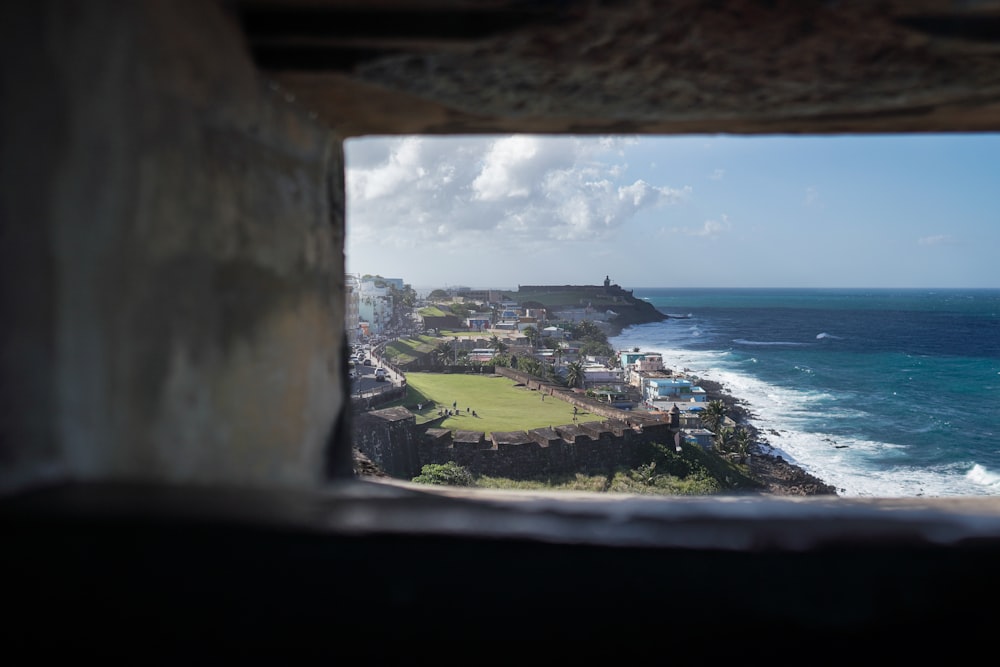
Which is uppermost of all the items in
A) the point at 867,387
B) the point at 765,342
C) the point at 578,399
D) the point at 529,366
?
the point at 529,366

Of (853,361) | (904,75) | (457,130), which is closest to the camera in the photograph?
(904,75)

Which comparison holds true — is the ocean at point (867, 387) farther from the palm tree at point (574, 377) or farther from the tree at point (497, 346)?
the tree at point (497, 346)

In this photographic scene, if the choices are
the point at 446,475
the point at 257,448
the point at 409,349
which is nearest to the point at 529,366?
the point at 409,349

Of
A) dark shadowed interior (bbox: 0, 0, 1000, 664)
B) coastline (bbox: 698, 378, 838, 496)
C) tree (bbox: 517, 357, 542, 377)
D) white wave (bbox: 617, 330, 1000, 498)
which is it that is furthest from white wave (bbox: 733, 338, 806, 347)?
dark shadowed interior (bbox: 0, 0, 1000, 664)

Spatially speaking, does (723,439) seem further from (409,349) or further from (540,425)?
(409,349)

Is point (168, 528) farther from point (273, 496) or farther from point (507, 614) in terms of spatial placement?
point (507, 614)

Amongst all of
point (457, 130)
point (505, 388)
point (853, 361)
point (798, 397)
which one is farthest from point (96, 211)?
point (853, 361)
